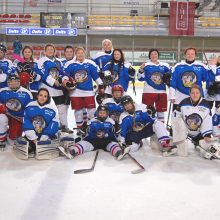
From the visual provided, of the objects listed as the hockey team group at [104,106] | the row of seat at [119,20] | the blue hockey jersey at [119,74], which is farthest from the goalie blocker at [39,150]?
the row of seat at [119,20]

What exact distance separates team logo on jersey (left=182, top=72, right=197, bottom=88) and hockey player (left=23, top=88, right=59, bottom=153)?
1505mm

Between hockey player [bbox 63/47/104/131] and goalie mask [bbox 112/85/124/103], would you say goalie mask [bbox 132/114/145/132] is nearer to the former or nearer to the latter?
goalie mask [bbox 112/85/124/103]

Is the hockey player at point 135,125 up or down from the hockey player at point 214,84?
down

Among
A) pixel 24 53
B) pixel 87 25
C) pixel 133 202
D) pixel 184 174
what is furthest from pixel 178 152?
pixel 87 25

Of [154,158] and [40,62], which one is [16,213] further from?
[40,62]

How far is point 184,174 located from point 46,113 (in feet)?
4.66

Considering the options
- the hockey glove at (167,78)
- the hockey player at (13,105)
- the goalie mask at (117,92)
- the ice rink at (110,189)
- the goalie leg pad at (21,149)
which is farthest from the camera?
the hockey glove at (167,78)

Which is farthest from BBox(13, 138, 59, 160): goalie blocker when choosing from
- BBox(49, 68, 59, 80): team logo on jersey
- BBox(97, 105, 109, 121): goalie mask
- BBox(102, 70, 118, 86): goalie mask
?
BBox(102, 70, 118, 86): goalie mask

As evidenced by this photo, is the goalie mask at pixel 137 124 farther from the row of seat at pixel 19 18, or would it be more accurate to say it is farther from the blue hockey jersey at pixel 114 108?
the row of seat at pixel 19 18

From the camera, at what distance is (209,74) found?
4020 mm

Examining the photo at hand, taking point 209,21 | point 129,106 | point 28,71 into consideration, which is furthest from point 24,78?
point 209,21

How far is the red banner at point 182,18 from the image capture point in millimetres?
12078

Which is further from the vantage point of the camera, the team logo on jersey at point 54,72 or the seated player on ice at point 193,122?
the team logo on jersey at point 54,72

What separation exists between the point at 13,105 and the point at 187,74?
192 cm
